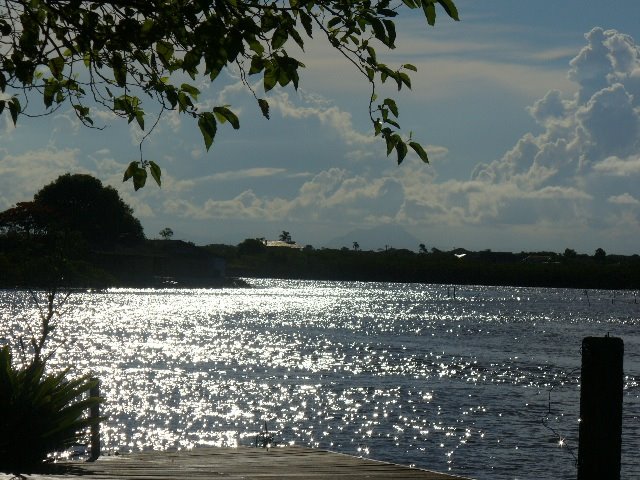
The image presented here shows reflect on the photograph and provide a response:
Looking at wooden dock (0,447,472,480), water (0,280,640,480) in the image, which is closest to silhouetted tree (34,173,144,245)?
water (0,280,640,480)

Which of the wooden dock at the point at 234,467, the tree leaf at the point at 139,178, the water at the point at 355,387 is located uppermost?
the tree leaf at the point at 139,178

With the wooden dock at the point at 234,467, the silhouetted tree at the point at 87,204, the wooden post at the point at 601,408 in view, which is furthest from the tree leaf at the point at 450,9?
the silhouetted tree at the point at 87,204

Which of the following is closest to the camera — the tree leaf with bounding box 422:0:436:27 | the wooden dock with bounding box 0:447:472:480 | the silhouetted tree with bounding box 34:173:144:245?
the tree leaf with bounding box 422:0:436:27

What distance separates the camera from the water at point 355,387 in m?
30.5

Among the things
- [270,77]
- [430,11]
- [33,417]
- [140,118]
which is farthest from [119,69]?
[33,417]

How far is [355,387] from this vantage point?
45594mm

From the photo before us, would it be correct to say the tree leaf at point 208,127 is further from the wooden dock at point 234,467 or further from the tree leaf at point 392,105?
the wooden dock at point 234,467

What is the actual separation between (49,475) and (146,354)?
5528 centimetres

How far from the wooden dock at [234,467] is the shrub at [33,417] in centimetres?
33

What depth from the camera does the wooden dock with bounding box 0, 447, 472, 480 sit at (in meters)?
8.97

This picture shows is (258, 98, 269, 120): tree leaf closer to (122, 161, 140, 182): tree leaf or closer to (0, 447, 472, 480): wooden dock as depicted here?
(122, 161, 140, 182): tree leaf

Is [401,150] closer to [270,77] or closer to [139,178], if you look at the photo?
[270,77]

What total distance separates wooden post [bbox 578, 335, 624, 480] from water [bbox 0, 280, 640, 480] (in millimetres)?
10921

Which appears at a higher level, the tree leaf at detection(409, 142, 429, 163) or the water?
the tree leaf at detection(409, 142, 429, 163)
